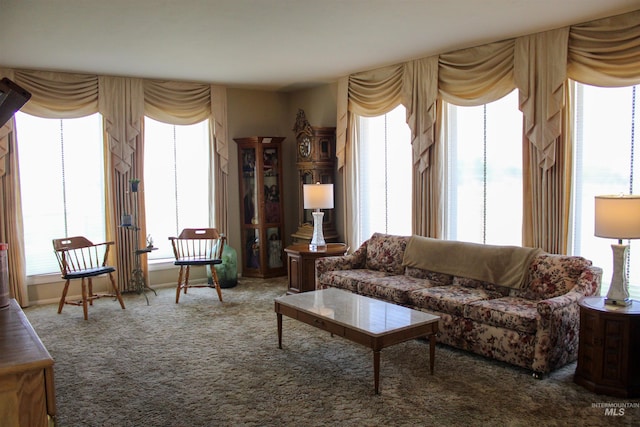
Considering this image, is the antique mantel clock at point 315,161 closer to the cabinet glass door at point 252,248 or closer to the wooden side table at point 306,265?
the cabinet glass door at point 252,248

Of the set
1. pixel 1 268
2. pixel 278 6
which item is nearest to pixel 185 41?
pixel 278 6

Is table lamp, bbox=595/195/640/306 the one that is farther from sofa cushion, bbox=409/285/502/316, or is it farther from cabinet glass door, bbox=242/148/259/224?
cabinet glass door, bbox=242/148/259/224

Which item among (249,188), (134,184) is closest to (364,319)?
(134,184)

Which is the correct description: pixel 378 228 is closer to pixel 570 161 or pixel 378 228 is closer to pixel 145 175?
pixel 570 161

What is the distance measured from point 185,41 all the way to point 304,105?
2.99m

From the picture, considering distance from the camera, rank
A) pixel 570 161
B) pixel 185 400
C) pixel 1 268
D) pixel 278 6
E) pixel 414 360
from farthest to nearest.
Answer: pixel 570 161
pixel 414 360
pixel 278 6
pixel 185 400
pixel 1 268

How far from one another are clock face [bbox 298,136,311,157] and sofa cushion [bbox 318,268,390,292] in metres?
2.02

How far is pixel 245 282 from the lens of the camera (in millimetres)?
6945

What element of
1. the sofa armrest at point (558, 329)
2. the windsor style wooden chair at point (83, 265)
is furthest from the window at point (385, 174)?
the windsor style wooden chair at point (83, 265)

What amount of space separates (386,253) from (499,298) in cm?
150

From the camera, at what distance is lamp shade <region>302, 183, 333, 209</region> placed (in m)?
A: 6.00

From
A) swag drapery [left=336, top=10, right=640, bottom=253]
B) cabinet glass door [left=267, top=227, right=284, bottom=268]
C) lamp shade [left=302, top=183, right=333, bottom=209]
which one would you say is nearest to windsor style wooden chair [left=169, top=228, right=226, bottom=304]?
cabinet glass door [left=267, top=227, right=284, bottom=268]

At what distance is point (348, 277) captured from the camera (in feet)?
17.0

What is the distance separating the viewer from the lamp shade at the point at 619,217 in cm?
328
